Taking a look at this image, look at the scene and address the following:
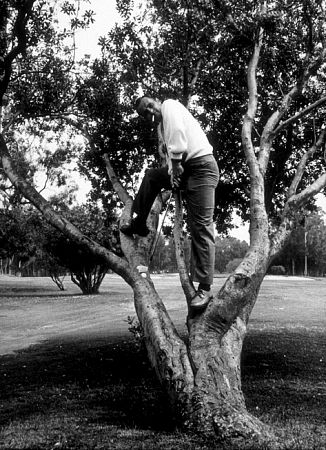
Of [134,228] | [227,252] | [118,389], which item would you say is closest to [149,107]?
[134,228]

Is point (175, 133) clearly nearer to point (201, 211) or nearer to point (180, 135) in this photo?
point (180, 135)

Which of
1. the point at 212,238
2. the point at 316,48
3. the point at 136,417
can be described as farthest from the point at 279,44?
the point at 136,417

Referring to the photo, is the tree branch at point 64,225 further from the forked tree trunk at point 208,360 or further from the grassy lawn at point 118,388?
the grassy lawn at point 118,388

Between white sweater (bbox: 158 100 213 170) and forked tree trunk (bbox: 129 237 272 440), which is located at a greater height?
white sweater (bbox: 158 100 213 170)

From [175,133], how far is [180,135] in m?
0.05

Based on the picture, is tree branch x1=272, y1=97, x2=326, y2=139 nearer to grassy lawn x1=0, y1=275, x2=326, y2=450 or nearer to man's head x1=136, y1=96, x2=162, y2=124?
man's head x1=136, y1=96, x2=162, y2=124

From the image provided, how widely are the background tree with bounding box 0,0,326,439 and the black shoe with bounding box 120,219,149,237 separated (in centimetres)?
12

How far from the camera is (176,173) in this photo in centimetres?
470

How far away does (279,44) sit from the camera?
8484mm

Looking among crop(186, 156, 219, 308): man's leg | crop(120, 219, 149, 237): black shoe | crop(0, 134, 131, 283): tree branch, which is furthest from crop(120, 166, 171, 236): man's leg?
crop(0, 134, 131, 283): tree branch

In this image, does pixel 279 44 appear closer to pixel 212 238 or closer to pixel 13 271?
pixel 212 238

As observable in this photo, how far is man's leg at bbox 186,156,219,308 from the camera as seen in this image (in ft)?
15.7

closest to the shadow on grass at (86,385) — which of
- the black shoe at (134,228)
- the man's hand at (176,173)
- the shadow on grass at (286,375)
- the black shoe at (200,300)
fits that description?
the black shoe at (200,300)

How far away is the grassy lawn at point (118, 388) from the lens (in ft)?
13.9
